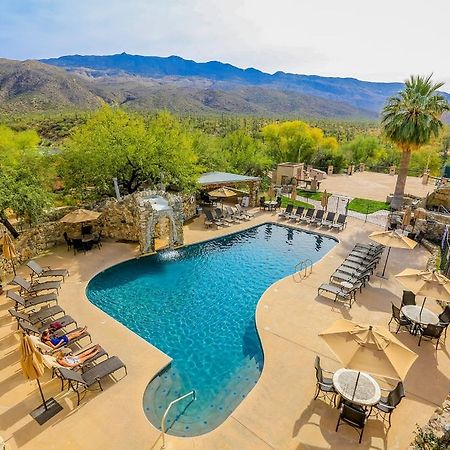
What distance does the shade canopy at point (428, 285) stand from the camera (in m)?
10.4

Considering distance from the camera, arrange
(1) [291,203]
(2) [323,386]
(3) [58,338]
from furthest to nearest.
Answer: (1) [291,203] → (3) [58,338] → (2) [323,386]

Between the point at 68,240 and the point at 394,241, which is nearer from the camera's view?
the point at 394,241

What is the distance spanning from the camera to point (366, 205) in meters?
27.9

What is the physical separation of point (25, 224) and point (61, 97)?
336ft

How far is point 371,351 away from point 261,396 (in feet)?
10.3

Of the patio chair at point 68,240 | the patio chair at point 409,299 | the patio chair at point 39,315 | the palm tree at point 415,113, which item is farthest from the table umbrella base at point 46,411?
the palm tree at point 415,113

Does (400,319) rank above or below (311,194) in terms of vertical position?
above

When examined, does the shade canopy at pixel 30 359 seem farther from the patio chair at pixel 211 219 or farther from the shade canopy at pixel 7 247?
the patio chair at pixel 211 219

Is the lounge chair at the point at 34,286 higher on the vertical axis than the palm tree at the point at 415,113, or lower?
lower


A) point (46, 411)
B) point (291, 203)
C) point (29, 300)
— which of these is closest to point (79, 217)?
point (29, 300)

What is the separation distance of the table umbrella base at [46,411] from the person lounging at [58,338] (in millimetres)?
1784

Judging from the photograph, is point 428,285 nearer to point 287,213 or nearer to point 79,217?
point 287,213

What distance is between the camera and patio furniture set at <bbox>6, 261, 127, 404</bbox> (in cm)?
848

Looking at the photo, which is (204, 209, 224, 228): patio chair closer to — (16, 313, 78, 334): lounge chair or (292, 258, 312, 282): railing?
(292, 258, 312, 282): railing
